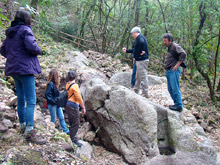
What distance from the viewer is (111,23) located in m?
13.5

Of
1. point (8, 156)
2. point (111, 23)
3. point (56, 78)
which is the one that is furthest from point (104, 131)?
point (111, 23)

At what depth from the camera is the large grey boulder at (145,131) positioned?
14.1 ft

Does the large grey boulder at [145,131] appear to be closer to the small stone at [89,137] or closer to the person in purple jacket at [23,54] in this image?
the small stone at [89,137]

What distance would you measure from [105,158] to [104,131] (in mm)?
719

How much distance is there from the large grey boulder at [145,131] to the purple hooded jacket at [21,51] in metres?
2.48

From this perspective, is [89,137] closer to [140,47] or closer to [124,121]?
[124,121]

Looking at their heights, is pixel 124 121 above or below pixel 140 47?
below

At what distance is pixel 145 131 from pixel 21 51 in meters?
2.97

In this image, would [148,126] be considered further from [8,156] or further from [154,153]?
[8,156]

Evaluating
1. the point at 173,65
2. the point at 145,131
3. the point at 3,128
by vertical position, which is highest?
the point at 173,65

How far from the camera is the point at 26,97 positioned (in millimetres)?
3059

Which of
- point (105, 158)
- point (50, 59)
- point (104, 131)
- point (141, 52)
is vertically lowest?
point (105, 158)

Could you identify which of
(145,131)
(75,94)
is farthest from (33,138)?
(145,131)

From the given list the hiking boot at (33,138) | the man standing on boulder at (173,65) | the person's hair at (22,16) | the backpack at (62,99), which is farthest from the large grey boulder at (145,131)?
the person's hair at (22,16)
